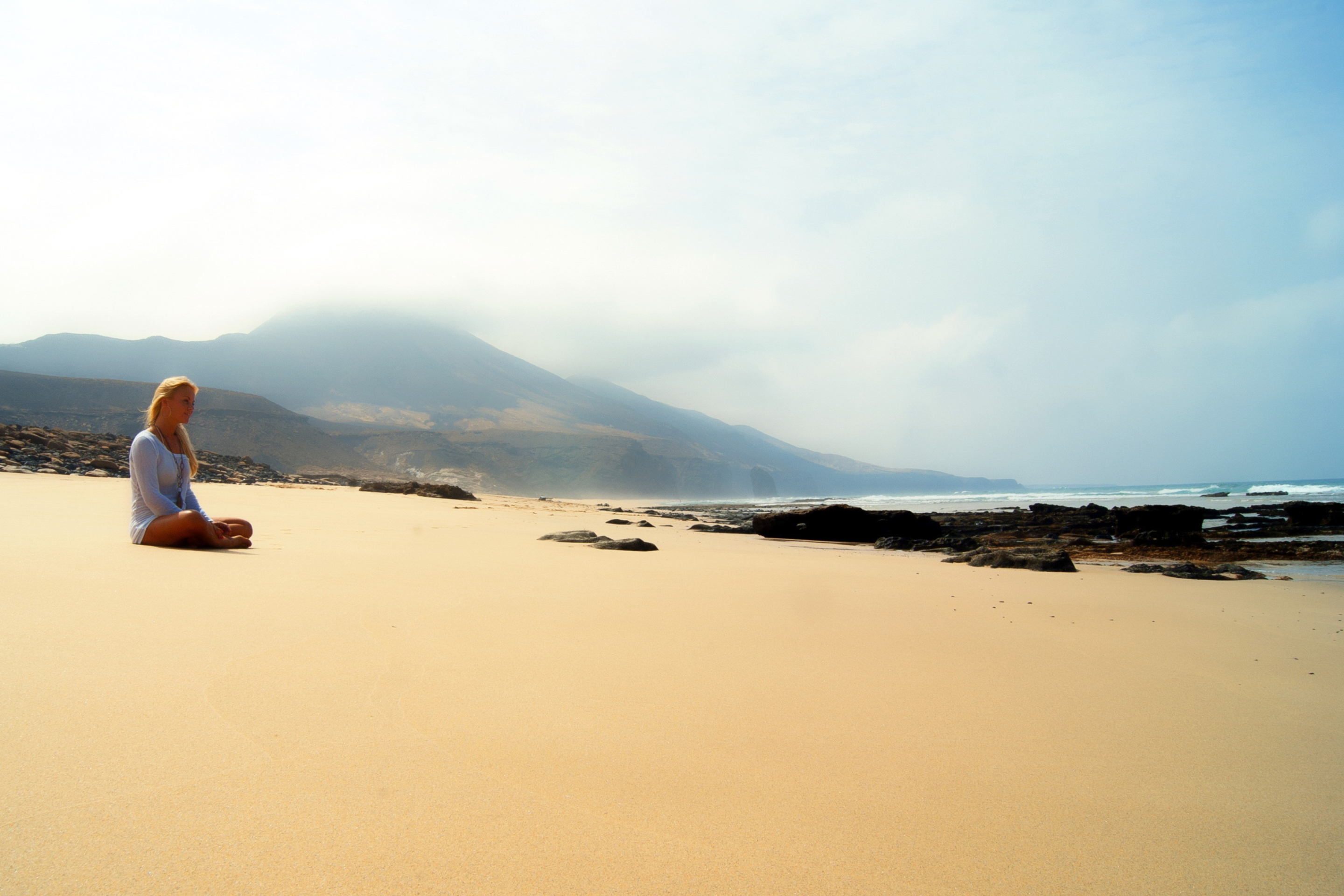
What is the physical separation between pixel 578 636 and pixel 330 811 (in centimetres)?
154

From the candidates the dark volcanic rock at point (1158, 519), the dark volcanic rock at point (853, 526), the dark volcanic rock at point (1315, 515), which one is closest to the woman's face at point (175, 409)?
the dark volcanic rock at point (853, 526)

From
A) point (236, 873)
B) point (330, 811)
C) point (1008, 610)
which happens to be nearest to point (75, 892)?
point (236, 873)

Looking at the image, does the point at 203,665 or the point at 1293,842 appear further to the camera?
the point at 203,665

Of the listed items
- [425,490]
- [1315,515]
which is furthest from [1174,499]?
[425,490]

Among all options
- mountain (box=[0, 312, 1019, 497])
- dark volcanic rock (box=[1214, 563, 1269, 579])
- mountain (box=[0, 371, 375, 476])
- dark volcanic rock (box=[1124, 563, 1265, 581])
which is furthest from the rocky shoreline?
mountain (box=[0, 312, 1019, 497])

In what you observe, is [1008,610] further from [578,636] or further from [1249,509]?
[1249,509]

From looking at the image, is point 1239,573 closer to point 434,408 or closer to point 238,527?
point 238,527

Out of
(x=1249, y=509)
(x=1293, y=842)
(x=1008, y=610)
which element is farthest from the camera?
(x=1249, y=509)

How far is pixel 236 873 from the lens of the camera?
105 cm

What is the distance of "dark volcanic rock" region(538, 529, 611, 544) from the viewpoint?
7398 mm

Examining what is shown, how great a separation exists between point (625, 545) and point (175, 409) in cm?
418

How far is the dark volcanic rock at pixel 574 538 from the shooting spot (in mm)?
7398

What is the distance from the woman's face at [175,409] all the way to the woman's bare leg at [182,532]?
749mm

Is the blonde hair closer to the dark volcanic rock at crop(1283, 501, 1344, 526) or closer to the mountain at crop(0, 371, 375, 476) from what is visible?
the dark volcanic rock at crop(1283, 501, 1344, 526)
